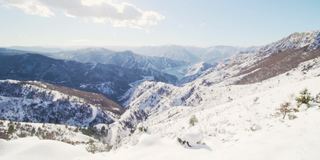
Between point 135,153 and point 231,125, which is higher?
point 231,125

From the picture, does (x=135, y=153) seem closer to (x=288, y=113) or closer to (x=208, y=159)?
(x=208, y=159)

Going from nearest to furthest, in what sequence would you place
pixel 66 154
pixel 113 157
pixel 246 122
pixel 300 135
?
1. pixel 300 135
2. pixel 113 157
3. pixel 246 122
4. pixel 66 154

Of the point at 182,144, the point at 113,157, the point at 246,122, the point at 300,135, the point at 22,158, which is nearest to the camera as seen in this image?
the point at 300,135

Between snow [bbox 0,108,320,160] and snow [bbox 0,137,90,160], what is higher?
snow [bbox 0,108,320,160]

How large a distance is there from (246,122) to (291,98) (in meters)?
8.18

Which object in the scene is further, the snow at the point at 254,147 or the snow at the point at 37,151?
the snow at the point at 37,151

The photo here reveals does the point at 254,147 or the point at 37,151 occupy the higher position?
the point at 254,147

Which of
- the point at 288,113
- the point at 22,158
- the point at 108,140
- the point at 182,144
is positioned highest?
the point at 288,113

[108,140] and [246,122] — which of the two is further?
[108,140]

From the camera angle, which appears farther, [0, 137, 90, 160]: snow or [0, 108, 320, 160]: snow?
[0, 137, 90, 160]: snow

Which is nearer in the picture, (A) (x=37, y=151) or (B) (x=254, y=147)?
(B) (x=254, y=147)

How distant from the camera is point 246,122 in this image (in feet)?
70.5

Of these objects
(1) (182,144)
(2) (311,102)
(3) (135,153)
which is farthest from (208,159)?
(2) (311,102)

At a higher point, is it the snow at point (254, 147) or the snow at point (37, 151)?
the snow at point (254, 147)
